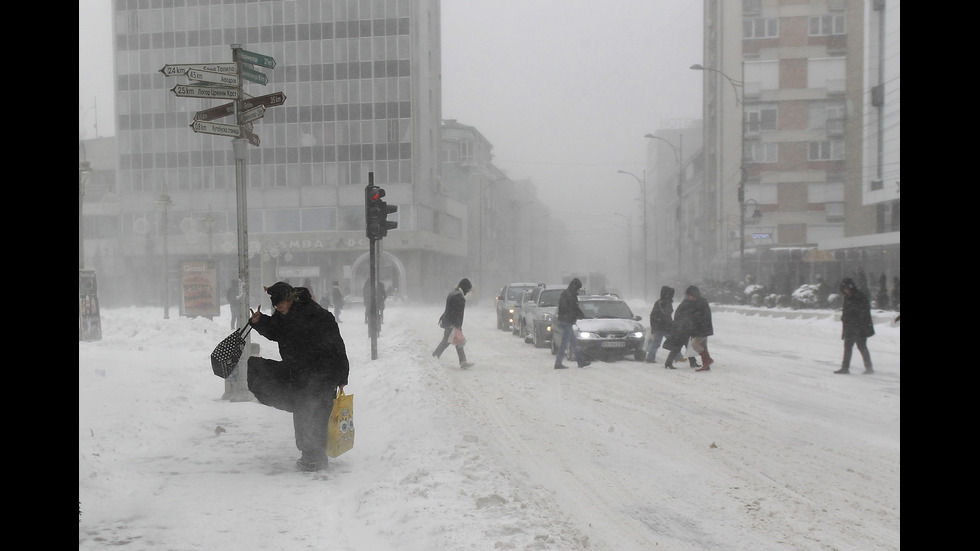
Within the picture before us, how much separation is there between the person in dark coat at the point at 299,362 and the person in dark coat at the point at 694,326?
381 inches

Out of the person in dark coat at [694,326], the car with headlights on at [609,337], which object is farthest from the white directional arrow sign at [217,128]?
the person in dark coat at [694,326]

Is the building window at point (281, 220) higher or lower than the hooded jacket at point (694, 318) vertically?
higher

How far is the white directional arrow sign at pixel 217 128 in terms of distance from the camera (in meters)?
10.2

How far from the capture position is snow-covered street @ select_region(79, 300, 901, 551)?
17.1 ft

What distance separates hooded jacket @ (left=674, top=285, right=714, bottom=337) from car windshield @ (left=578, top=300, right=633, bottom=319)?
8.53 feet

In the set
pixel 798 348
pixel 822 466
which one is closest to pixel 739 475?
pixel 822 466

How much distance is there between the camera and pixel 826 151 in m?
63.3

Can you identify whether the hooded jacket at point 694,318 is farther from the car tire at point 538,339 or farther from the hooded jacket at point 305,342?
the hooded jacket at point 305,342

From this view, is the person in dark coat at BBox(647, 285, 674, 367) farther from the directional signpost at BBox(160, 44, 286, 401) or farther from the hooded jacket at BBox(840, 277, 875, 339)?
the directional signpost at BBox(160, 44, 286, 401)

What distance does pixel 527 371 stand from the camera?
15.5m
